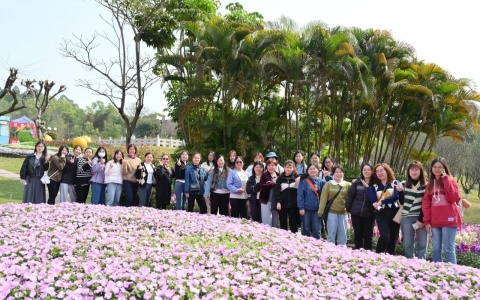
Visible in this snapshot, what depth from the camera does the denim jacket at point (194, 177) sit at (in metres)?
9.86

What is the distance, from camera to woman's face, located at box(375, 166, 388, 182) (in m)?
6.95

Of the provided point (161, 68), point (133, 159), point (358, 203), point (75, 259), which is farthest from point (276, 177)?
point (161, 68)

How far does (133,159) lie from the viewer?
32.9 feet

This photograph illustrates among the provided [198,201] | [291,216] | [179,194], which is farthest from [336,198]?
[179,194]

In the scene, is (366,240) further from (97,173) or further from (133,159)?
(97,173)

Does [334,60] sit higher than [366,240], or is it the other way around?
[334,60]

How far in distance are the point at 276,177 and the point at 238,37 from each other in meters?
8.04

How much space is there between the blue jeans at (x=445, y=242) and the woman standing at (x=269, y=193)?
2812 mm

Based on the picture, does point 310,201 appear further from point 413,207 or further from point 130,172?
point 130,172

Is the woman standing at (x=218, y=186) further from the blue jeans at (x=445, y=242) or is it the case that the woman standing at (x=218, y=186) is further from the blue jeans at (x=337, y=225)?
the blue jeans at (x=445, y=242)

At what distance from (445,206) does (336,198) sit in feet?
5.85

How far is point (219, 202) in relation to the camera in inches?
377

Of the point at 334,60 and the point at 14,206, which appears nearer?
the point at 14,206

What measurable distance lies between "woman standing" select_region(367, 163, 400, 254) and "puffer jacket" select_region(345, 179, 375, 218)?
0.09 metres
